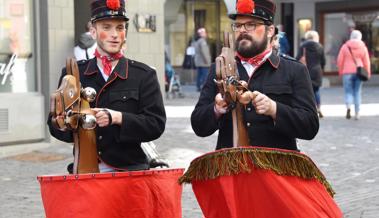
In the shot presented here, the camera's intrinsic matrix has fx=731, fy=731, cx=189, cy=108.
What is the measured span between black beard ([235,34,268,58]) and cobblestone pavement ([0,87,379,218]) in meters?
1.40

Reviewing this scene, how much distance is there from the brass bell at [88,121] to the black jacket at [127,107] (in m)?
0.28

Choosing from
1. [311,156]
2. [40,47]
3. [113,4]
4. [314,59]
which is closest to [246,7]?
[113,4]

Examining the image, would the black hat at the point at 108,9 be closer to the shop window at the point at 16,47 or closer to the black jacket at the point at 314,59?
the shop window at the point at 16,47

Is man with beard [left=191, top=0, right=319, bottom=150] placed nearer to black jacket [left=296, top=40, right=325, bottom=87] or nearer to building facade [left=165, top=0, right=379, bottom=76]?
black jacket [left=296, top=40, right=325, bottom=87]

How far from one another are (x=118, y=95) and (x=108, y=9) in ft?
1.54

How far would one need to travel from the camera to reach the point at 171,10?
80.9ft

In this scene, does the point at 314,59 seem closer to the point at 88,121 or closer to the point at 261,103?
the point at 261,103

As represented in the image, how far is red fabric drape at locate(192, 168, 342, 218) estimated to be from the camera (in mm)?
3496

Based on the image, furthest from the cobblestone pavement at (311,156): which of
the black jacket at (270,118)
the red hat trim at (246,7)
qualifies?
the red hat trim at (246,7)

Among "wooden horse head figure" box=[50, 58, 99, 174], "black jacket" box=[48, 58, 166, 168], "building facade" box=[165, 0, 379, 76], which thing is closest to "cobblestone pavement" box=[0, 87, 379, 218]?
"black jacket" box=[48, 58, 166, 168]

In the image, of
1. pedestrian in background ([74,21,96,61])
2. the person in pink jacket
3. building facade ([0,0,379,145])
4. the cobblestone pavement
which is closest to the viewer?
the cobblestone pavement

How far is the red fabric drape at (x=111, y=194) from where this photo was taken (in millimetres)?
3619

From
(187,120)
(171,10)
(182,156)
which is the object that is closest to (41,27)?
(182,156)

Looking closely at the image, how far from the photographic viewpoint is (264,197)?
138 inches
